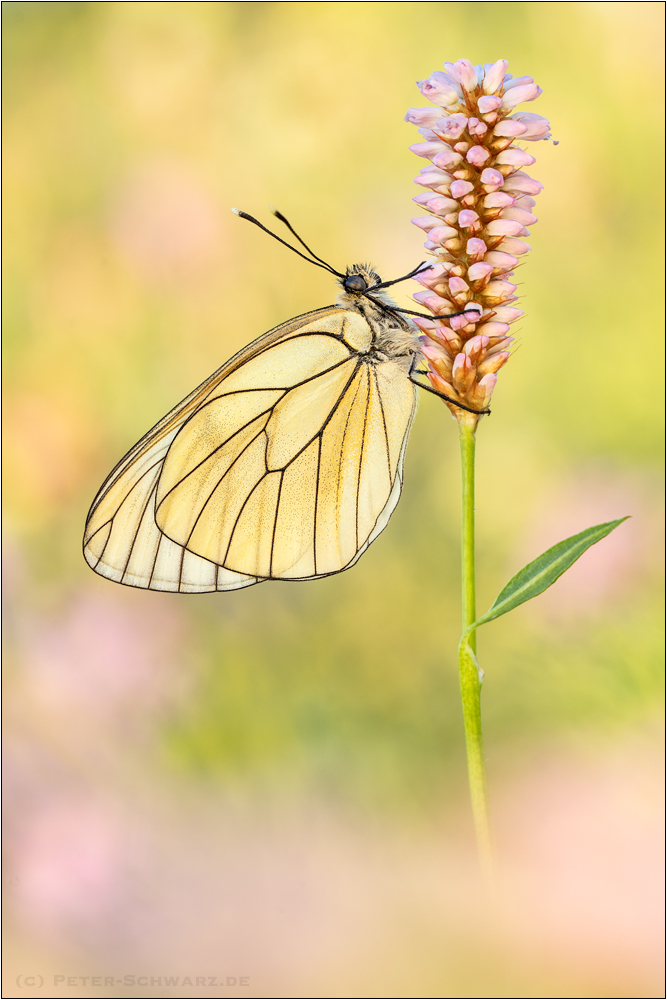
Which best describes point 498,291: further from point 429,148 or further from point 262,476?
point 262,476

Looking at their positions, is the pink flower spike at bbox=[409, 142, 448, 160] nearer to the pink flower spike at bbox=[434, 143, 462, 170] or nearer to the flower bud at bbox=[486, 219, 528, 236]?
the pink flower spike at bbox=[434, 143, 462, 170]

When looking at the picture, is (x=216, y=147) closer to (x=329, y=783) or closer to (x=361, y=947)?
(x=329, y=783)

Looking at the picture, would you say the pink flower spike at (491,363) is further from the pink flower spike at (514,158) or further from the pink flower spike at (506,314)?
the pink flower spike at (514,158)

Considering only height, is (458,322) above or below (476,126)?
below

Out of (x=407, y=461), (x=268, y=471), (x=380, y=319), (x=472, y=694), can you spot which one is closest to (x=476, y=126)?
(x=380, y=319)

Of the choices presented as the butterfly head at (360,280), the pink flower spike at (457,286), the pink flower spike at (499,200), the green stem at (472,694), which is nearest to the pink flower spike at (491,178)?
the pink flower spike at (499,200)
